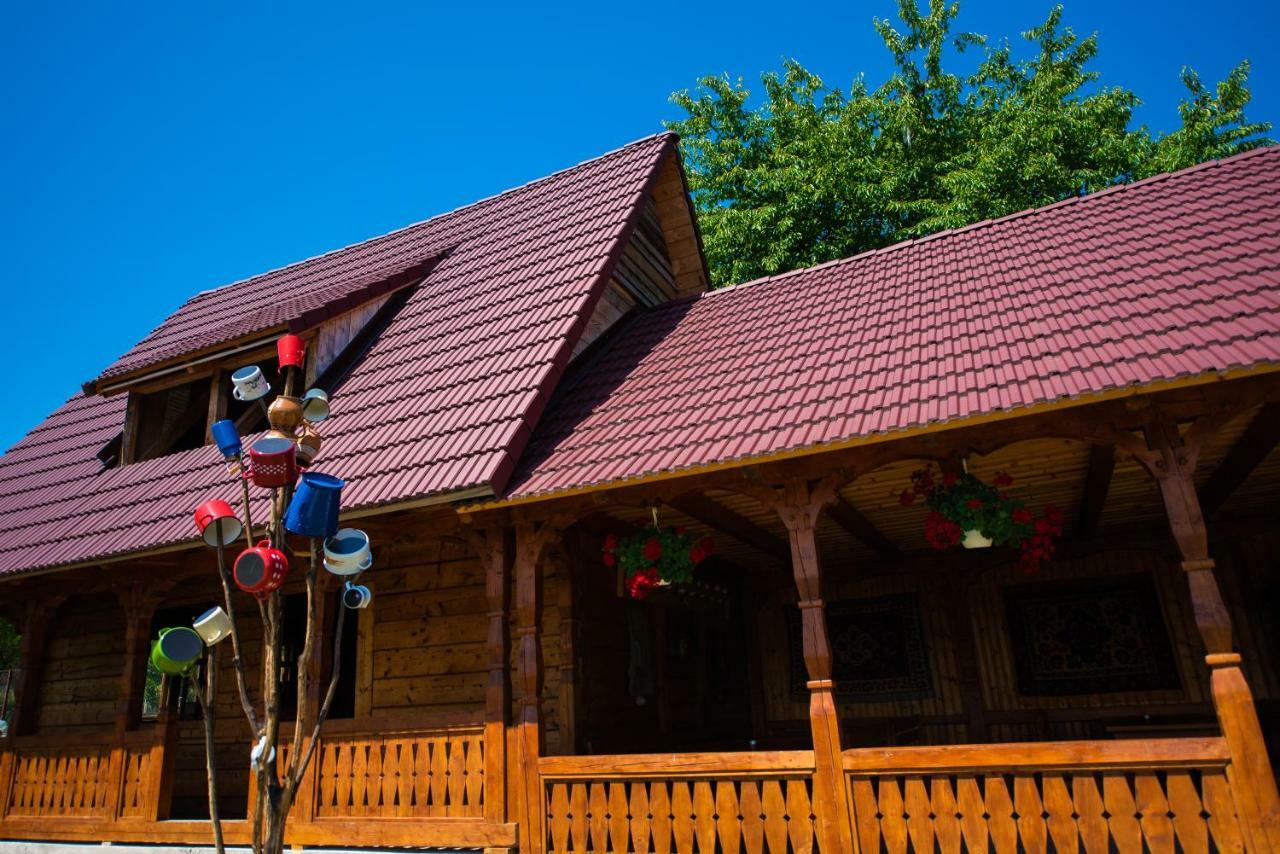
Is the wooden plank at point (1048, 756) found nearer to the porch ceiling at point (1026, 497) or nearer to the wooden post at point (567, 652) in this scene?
the porch ceiling at point (1026, 497)

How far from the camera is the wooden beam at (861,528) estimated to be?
8126 millimetres

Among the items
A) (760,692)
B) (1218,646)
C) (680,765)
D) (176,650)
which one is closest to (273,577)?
(176,650)

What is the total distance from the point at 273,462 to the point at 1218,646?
5.09 metres

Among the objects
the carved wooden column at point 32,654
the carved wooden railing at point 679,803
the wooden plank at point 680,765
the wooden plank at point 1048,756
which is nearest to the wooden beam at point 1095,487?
the wooden plank at point 1048,756

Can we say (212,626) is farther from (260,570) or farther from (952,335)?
(952,335)

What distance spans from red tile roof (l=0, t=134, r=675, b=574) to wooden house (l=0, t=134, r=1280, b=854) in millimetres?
64

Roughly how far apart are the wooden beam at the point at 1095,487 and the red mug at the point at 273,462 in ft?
16.4

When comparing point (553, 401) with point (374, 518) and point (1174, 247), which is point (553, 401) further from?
point (1174, 247)

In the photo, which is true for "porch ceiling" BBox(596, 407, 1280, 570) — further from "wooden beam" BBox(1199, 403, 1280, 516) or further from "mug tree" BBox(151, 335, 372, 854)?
"mug tree" BBox(151, 335, 372, 854)

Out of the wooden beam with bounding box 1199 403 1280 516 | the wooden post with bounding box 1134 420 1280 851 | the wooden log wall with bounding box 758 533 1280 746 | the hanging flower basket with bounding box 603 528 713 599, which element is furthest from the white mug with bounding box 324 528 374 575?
the wooden log wall with bounding box 758 533 1280 746

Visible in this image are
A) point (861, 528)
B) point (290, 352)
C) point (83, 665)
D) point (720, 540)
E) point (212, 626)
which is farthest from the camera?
point (83, 665)

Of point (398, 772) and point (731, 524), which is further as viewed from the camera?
point (731, 524)

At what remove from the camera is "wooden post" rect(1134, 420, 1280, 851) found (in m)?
4.65

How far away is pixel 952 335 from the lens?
6.94 metres
